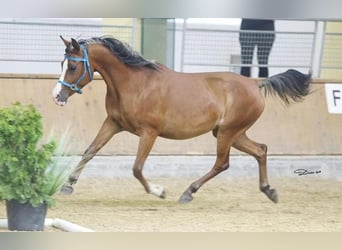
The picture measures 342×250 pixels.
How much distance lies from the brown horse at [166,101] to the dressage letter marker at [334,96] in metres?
0.09

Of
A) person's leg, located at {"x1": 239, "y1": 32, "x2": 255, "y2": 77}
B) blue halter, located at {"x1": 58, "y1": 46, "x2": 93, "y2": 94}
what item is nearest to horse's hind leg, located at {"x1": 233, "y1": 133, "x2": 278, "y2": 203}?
person's leg, located at {"x1": 239, "y1": 32, "x2": 255, "y2": 77}

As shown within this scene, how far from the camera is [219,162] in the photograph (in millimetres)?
2625

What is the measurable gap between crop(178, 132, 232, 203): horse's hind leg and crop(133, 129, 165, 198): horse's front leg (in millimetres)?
113

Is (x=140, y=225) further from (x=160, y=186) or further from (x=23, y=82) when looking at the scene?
(x=23, y=82)

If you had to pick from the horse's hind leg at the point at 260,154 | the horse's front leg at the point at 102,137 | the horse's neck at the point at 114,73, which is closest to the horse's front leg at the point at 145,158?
the horse's front leg at the point at 102,137

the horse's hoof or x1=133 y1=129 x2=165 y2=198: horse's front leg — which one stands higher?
x1=133 y1=129 x2=165 y2=198: horse's front leg

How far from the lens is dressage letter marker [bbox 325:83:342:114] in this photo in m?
2.61

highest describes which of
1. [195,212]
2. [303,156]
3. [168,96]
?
[168,96]

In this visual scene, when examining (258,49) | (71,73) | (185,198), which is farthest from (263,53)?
(71,73)

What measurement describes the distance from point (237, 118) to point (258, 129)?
0.09m

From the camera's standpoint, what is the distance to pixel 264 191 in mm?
2611

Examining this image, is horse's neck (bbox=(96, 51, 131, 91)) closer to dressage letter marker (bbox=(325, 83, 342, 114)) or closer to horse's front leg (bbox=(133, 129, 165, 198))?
horse's front leg (bbox=(133, 129, 165, 198))

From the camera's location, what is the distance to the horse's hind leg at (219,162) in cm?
261

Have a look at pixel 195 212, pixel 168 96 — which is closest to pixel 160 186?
pixel 195 212
